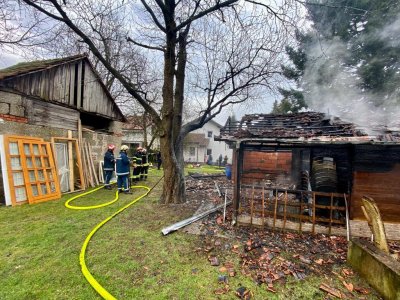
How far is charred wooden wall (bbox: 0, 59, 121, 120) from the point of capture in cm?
689

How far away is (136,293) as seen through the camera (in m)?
2.94

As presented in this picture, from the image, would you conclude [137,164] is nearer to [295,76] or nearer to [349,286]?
[349,286]

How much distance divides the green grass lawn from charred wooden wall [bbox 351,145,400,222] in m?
3.18

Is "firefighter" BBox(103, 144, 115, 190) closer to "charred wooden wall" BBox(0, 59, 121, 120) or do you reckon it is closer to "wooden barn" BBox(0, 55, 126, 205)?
"wooden barn" BBox(0, 55, 126, 205)

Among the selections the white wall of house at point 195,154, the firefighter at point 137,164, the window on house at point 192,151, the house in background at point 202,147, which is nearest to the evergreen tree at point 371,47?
the firefighter at point 137,164

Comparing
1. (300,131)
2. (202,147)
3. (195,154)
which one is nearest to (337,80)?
(300,131)

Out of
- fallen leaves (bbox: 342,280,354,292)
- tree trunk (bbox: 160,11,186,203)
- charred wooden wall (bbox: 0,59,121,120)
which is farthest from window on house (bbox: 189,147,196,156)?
fallen leaves (bbox: 342,280,354,292)

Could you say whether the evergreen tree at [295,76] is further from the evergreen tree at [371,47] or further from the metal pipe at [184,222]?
the metal pipe at [184,222]

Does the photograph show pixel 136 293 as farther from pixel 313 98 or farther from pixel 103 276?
pixel 313 98

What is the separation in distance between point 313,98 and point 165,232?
1279 centimetres

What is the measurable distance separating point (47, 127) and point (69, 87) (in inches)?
79.2

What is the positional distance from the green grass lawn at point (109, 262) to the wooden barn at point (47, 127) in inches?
50.5

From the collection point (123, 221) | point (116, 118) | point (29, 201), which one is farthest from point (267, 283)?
point (116, 118)

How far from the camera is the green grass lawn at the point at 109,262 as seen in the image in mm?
2975
